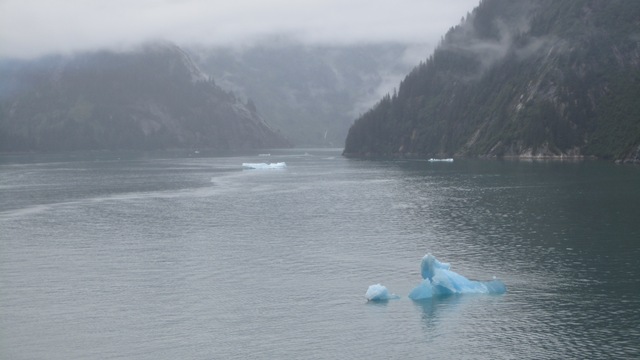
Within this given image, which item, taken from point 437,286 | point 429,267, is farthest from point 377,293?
point 437,286

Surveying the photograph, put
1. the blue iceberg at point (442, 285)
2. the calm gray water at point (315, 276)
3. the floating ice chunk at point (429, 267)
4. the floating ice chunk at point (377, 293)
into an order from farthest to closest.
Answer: the blue iceberg at point (442, 285) < the floating ice chunk at point (429, 267) < the floating ice chunk at point (377, 293) < the calm gray water at point (315, 276)

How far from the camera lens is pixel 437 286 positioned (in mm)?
71750

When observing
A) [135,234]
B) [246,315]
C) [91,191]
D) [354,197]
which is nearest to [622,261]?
[246,315]

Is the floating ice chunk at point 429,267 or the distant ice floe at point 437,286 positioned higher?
the floating ice chunk at point 429,267

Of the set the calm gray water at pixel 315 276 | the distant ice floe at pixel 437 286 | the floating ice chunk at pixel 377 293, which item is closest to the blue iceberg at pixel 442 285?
the distant ice floe at pixel 437 286

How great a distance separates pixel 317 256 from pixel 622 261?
3086 cm

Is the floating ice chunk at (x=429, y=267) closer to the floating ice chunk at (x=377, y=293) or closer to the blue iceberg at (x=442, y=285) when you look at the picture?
the blue iceberg at (x=442, y=285)

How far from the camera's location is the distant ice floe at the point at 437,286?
70312 millimetres

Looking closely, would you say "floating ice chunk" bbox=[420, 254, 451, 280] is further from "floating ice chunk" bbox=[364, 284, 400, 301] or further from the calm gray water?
"floating ice chunk" bbox=[364, 284, 400, 301]

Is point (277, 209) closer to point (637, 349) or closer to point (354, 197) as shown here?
point (354, 197)

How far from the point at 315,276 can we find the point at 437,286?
528 inches

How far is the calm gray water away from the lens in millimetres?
60031

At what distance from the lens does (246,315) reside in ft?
219

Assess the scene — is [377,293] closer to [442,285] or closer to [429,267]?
[429,267]
